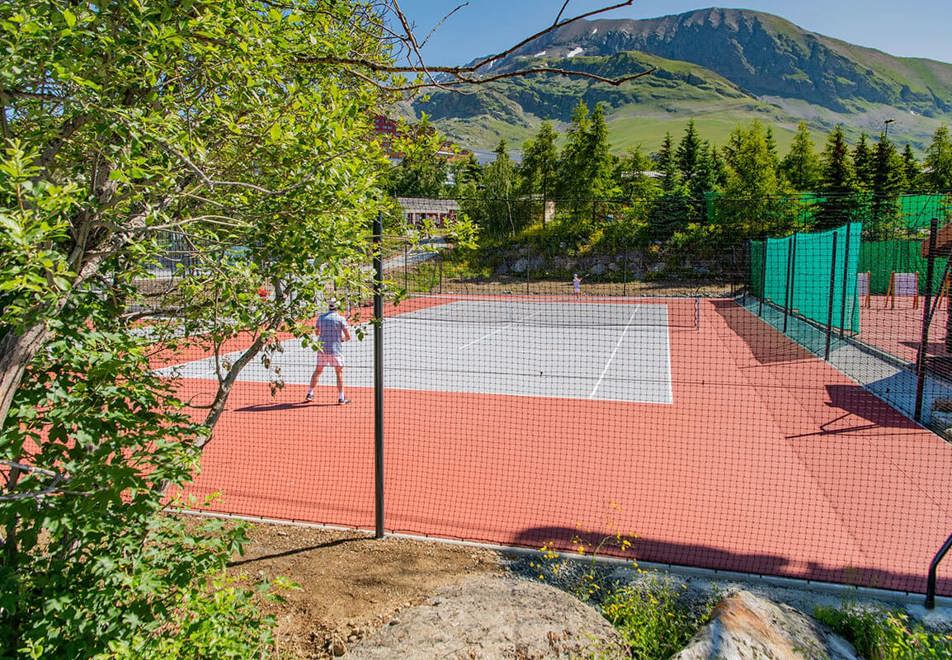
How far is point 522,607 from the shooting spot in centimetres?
404

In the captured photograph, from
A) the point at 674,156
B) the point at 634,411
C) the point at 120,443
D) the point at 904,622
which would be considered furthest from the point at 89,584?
the point at 674,156

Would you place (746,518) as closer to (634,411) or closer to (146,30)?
(634,411)

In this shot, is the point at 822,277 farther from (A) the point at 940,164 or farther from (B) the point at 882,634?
(A) the point at 940,164

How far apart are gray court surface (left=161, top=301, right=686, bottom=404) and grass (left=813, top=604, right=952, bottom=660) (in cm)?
536

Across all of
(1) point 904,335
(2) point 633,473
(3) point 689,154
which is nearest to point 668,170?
(3) point 689,154

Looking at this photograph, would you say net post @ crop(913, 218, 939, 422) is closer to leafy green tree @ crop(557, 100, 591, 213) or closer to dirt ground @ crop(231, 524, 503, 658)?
dirt ground @ crop(231, 524, 503, 658)

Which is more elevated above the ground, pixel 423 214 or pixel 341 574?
pixel 423 214

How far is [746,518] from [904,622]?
6.57ft

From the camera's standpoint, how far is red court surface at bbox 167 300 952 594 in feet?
18.6

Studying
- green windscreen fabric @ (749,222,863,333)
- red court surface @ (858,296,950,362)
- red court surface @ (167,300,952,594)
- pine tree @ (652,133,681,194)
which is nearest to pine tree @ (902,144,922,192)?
pine tree @ (652,133,681,194)

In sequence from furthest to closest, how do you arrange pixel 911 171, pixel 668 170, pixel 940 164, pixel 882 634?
1. pixel 668 170
2. pixel 911 171
3. pixel 940 164
4. pixel 882 634

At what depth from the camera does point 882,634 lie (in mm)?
3723

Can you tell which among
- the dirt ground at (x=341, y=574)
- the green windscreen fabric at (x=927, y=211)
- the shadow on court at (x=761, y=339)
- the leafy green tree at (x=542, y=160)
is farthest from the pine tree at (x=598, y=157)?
the dirt ground at (x=341, y=574)

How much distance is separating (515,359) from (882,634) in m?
12.2
